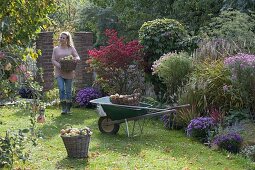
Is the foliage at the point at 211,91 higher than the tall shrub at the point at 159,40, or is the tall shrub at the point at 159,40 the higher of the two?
the tall shrub at the point at 159,40

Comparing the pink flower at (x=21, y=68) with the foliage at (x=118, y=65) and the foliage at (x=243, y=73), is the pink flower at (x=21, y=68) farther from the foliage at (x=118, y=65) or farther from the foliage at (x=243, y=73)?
the foliage at (x=118, y=65)

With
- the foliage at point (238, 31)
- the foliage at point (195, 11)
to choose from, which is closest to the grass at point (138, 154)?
the foliage at point (238, 31)

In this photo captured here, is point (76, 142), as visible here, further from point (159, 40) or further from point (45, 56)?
point (45, 56)

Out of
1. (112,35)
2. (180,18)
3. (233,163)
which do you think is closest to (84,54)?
(112,35)

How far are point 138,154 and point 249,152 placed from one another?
1.73 m

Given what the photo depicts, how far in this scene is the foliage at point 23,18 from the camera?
5.53m

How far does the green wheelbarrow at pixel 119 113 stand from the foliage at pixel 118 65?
2627 millimetres

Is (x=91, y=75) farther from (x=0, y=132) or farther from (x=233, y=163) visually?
(x=233, y=163)

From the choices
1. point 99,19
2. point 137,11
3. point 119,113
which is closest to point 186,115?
point 119,113

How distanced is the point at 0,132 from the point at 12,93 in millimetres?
3630

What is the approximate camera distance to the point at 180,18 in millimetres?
15500

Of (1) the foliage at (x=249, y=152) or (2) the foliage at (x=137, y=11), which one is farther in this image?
(2) the foliage at (x=137, y=11)

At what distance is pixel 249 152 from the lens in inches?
298

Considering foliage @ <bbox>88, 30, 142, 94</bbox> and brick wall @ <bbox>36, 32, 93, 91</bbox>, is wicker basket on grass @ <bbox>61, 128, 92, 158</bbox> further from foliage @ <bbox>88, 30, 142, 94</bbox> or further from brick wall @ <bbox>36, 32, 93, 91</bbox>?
brick wall @ <bbox>36, 32, 93, 91</bbox>
